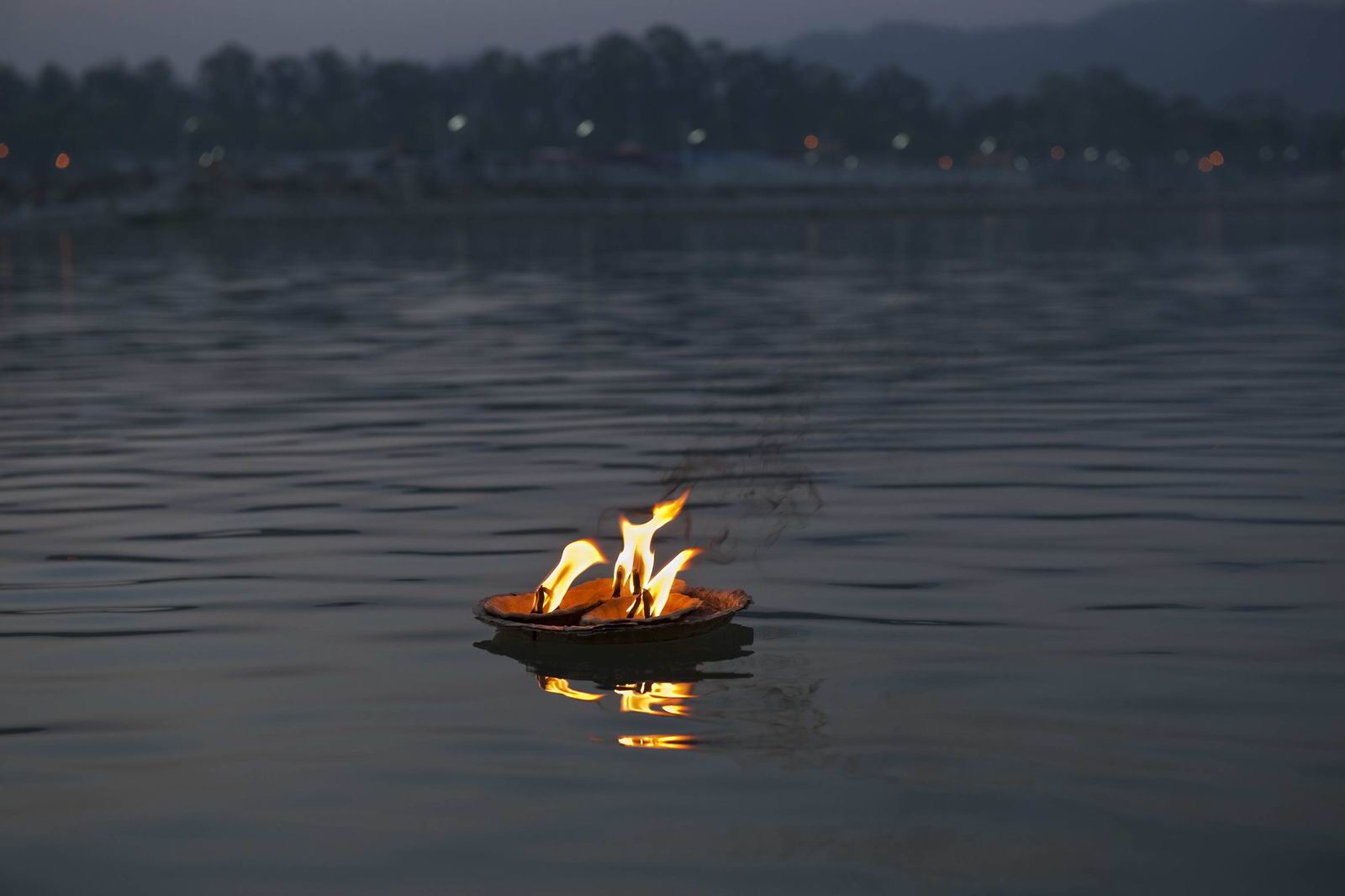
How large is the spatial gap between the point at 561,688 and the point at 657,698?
61 centimetres

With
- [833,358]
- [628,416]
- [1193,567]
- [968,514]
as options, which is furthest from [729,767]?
[833,358]

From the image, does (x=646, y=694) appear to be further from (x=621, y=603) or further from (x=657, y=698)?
(x=621, y=603)

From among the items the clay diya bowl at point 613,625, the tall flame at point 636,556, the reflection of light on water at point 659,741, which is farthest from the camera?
the tall flame at point 636,556

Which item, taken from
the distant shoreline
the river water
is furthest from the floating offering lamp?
the distant shoreline

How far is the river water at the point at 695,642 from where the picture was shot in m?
8.20

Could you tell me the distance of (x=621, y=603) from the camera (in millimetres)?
11508

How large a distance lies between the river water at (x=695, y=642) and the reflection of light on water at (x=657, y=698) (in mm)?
43

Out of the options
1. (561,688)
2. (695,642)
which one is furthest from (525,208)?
(561,688)

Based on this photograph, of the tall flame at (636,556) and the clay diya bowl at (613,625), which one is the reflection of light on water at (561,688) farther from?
the tall flame at (636,556)

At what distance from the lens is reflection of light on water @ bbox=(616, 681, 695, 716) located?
405 inches

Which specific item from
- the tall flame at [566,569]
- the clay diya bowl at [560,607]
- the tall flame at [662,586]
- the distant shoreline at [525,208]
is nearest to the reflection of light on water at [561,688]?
the clay diya bowl at [560,607]

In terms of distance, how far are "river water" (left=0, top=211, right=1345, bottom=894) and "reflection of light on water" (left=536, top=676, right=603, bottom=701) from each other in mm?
40

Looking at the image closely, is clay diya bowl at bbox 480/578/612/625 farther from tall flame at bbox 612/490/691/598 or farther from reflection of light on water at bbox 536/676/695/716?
reflection of light on water at bbox 536/676/695/716

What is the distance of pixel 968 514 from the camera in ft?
53.3
